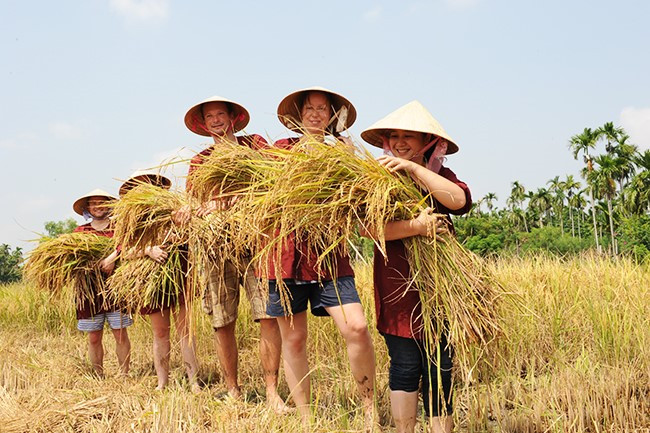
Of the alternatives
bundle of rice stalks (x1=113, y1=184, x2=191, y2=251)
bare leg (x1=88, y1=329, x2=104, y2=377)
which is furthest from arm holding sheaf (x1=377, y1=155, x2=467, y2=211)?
bare leg (x1=88, y1=329, x2=104, y2=377)

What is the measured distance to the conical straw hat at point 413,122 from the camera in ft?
6.62

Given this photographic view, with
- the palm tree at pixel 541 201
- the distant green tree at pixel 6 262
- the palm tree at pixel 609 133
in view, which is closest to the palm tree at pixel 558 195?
the palm tree at pixel 541 201

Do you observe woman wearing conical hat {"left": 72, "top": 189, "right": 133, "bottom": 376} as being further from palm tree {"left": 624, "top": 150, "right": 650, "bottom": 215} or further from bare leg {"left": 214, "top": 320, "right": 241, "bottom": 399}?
palm tree {"left": 624, "top": 150, "right": 650, "bottom": 215}

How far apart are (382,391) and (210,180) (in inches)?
59.4

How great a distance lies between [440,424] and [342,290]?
698 mm

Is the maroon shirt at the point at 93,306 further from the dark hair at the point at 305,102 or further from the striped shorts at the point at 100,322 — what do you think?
the dark hair at the point at 305,102

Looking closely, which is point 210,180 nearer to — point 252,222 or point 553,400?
point 252,222

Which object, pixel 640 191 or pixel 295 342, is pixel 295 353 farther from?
pixel 640 191

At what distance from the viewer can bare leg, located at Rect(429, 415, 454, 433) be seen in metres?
2.01

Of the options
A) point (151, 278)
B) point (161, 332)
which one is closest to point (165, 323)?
point (161, 332)

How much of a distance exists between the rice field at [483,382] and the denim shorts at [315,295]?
408 millimetres

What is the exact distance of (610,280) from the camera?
13.6 feet

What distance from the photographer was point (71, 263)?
3.67m

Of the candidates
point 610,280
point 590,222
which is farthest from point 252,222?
point 590,222
